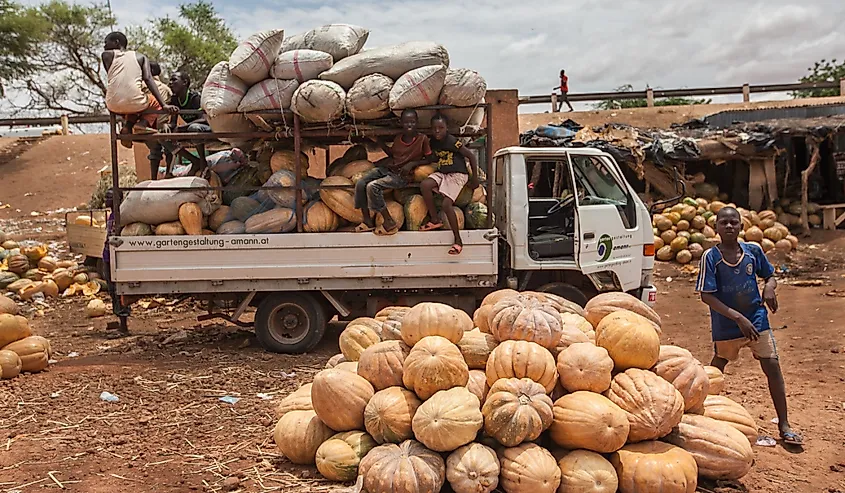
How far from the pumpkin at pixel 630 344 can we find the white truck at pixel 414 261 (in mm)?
3271

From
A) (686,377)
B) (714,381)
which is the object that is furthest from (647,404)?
(714,381)

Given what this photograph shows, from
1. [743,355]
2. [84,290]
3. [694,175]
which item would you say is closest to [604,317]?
[743,355]

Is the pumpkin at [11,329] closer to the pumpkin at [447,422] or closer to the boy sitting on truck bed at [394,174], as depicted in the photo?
the boy sitting on truck bed at [394,174]

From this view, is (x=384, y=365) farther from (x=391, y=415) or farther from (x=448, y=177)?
(x=448, y=177)

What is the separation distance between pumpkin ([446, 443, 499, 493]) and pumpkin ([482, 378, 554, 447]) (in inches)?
5.4

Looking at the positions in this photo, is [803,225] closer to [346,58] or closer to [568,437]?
[346,58]

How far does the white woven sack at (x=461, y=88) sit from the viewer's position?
719 cm

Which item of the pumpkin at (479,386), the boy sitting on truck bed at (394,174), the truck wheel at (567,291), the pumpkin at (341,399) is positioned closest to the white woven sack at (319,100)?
the boy sitting on truck bed at (394,174)

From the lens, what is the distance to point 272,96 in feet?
24.0

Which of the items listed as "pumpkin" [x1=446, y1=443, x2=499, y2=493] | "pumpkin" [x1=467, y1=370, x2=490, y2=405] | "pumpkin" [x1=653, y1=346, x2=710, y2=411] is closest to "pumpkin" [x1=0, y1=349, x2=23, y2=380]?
"pumpkin" [x1=467, y1=370, x2=490, y2=405]

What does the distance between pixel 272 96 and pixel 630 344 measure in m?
4.81

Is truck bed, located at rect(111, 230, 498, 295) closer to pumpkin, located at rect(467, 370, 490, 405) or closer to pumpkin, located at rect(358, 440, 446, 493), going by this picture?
pumpkin, located at rect(467, 370, 490, 405)

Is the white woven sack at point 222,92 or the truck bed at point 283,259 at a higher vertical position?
the white woven sack at point 222,92

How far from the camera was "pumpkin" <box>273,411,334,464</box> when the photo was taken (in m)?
4.14
